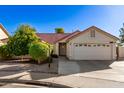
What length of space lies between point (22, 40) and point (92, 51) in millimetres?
7631

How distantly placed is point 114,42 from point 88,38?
9.53ft

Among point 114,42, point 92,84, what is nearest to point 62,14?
point 114,42

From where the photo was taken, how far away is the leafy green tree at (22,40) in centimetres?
2522

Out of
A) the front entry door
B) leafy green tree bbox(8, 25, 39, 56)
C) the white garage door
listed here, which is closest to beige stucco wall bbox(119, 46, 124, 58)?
the white garage door

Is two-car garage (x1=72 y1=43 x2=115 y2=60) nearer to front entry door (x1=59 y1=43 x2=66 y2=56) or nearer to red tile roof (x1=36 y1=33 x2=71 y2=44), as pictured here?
front entry door (x1=59 y1=43 x2=66 y2=56)

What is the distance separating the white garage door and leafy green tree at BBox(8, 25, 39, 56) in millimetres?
4570

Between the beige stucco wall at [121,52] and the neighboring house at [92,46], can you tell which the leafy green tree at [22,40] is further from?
the beige stucco wall at [121,52]

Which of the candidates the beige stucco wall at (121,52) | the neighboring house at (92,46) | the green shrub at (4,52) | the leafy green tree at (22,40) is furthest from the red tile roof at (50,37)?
the green shrub at (4,52)

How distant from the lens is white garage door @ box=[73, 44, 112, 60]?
2636cm

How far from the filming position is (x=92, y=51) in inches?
1041

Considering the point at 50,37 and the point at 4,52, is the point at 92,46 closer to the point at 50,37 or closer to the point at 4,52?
the point at 4,52

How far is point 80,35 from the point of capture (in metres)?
26.5
